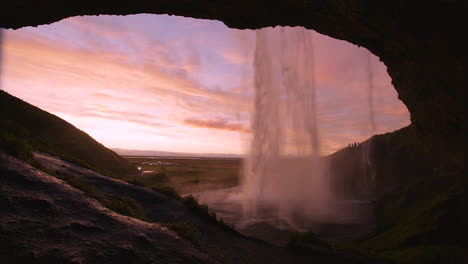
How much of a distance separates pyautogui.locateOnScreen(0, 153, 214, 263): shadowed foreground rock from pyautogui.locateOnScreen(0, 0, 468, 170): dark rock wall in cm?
652

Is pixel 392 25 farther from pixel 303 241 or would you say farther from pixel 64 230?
pixel 64 230

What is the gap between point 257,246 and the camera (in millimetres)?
11703

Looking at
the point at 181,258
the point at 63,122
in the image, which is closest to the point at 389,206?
the point at 181,258

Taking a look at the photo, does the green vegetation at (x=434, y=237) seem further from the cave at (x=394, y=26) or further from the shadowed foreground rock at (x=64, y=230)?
the shadowed foreground rock at (x=64, y=230)

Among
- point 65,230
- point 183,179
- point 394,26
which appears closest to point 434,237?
point 394,26

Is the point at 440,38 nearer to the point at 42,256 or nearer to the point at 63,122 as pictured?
the point at 42,256

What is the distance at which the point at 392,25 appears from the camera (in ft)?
29.7

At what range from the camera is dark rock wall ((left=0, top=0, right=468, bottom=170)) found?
27.9 ft

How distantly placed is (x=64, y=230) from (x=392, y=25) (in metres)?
11.3

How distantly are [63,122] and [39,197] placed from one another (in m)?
49.5

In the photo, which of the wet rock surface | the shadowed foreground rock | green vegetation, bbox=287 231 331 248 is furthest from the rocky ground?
green vegetation, bbox=287 231 331 248

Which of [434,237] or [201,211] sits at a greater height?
[201,211]

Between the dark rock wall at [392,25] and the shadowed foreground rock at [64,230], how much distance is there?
21.4 ft

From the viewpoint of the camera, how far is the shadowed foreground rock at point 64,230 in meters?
4.54
